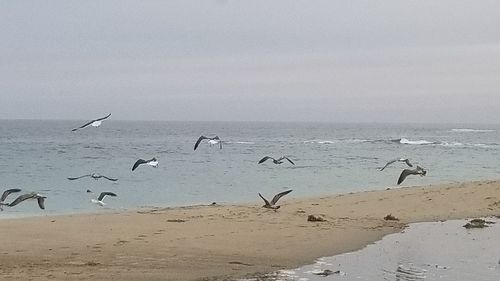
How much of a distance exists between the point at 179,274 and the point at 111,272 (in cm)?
91

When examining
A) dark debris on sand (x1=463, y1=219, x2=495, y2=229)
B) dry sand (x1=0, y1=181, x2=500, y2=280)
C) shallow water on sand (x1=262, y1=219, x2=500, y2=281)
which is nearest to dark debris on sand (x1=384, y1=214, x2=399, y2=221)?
dry sand (x1=0, y1=181, x2=500, y2=280)

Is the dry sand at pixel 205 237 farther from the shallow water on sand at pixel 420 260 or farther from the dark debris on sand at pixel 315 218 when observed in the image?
the shallow water on sand at pixel 420 260

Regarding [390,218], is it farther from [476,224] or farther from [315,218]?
[476,224]

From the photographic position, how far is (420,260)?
10.6m

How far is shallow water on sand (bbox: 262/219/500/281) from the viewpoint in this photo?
9.45 metres

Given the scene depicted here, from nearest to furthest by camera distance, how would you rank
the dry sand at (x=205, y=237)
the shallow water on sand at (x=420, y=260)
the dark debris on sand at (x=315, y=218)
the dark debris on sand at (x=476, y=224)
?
the shallow water on sand at (x=420, y=260), the dry sand at (x=205, y=237), the dark debris on sand at (x=476, y=224), the dark debris on sand at (x=315, y=218)

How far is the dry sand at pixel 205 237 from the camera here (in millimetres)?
9781

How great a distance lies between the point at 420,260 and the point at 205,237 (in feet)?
13.5

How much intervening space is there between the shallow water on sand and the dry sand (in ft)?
1.64

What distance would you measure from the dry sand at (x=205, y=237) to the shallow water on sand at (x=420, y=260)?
1.64 feet

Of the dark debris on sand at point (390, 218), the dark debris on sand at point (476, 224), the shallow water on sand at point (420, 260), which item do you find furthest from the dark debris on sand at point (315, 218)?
the dark debris on sand at point (476, 224)

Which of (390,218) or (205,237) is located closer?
(205,237)

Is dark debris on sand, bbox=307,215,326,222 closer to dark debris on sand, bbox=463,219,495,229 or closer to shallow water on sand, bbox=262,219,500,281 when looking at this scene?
shallow water on sand, bbox=262,219,500,281

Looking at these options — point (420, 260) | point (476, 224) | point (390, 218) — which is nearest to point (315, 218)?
point (390, 218)
